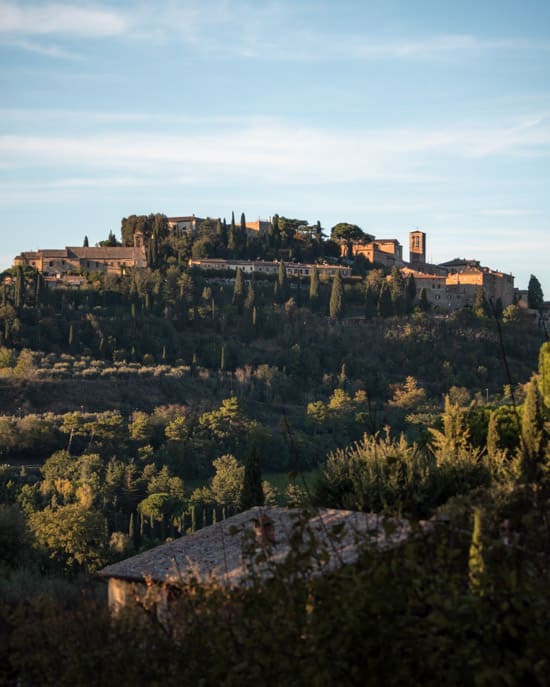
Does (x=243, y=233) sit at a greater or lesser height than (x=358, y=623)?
greater

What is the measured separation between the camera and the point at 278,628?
203 inches

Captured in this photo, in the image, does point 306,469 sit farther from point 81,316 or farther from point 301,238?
point 301,238

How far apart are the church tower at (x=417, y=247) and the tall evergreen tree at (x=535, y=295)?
1420 centimetres

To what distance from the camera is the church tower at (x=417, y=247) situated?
250 ft

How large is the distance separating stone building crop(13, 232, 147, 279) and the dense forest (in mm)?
1276

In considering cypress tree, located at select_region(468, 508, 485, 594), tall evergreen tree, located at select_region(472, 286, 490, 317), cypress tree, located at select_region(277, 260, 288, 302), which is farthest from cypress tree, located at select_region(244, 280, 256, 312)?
cypress tree, located at select_region(468, 508, 485, 594)

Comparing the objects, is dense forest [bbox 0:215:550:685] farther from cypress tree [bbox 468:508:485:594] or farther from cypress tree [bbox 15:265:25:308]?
cypress tree [bbox 15:265:25:308]

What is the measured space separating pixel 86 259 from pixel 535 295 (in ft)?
95.2

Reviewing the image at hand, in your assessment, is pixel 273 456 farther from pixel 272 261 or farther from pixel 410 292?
pixel 272 261

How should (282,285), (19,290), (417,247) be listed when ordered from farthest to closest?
(417,247) → (282,285) → (19,290)

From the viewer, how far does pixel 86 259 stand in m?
60.3

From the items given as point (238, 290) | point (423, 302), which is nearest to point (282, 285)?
point (238, 290)

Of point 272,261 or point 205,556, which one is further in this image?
point 272,261

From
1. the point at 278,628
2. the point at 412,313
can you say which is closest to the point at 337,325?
the point at 412,313
